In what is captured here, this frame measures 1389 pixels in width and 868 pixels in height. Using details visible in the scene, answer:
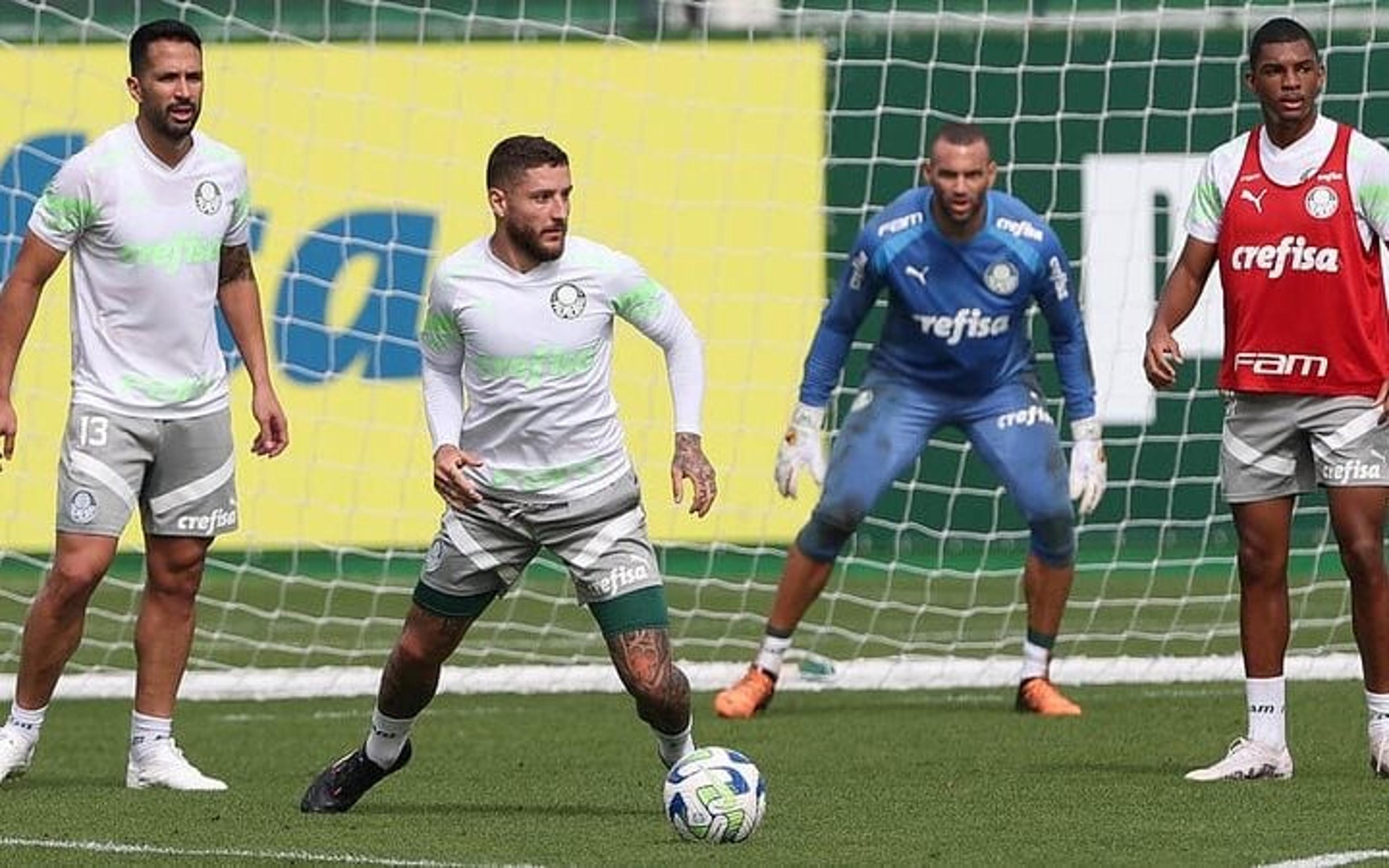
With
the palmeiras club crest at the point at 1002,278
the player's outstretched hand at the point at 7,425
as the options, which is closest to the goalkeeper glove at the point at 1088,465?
the palmeiras club crest at the point at 1002,278

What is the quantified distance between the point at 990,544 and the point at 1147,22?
307cm

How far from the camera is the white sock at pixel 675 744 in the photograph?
8.62m

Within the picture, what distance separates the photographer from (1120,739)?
1070 cm

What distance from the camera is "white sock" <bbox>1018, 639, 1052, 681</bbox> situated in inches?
467

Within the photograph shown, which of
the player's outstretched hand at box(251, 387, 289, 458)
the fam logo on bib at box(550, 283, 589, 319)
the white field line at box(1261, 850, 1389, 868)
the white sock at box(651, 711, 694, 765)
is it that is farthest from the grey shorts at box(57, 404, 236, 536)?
the white field line at box(1261, 850, 1389, 868)

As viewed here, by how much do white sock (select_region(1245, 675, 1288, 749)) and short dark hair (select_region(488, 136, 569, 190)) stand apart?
2.72 meters

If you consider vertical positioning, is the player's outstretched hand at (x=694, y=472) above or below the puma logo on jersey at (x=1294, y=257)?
below

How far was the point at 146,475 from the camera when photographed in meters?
9.47

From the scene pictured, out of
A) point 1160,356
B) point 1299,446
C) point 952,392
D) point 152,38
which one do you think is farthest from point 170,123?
point 952,392

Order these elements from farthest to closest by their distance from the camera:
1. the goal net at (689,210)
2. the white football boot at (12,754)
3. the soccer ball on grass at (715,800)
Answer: the goal net at (689,210), the white football boot at (12,754), the soccer ball on grass at (715,800)

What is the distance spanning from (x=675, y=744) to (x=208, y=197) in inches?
90.0

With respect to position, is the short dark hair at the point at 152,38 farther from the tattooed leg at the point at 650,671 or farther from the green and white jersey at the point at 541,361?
the tattooed leg at the point at 650,671

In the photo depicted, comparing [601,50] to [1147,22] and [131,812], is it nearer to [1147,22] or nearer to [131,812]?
[1147,22]

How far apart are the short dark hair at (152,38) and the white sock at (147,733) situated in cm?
198
